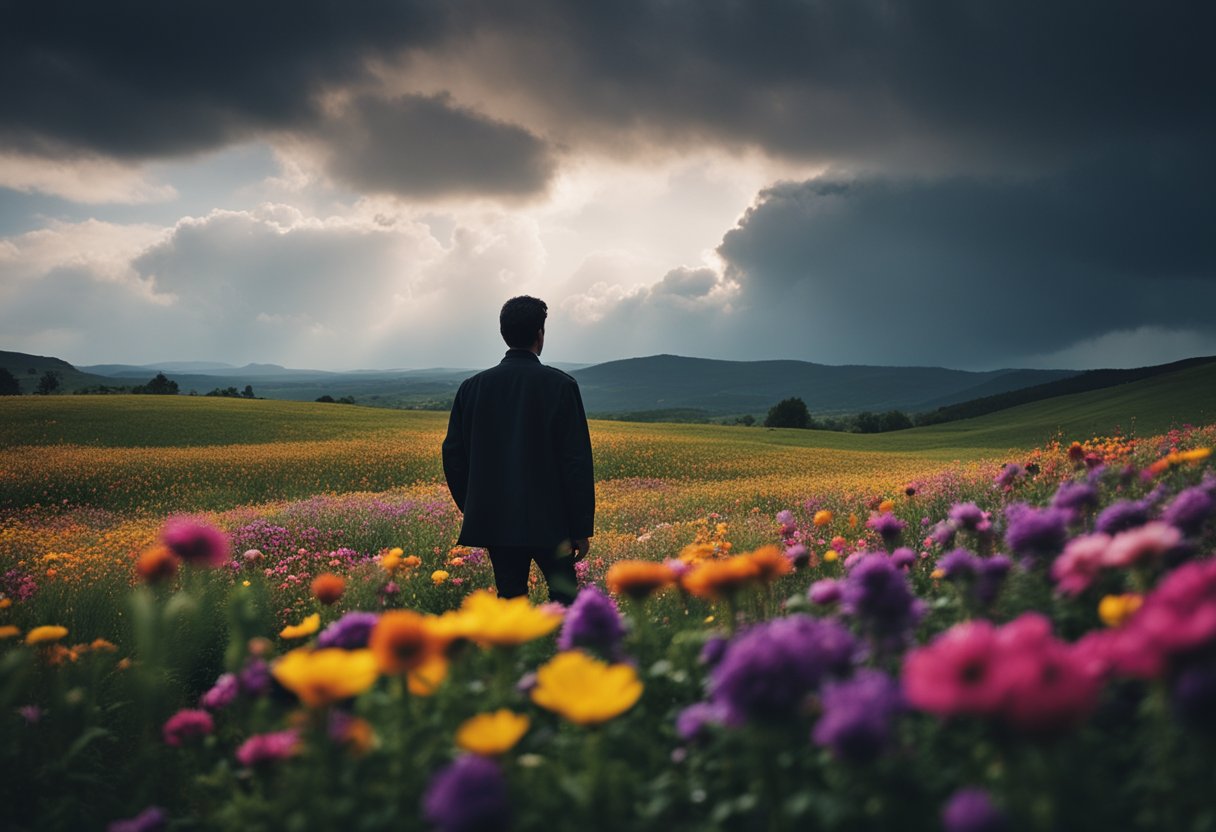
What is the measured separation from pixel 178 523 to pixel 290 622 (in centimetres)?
531

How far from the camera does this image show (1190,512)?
215cm

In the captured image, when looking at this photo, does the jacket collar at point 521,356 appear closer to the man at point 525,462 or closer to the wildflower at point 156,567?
the man at point 525,462

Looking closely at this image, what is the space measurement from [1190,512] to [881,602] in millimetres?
1136

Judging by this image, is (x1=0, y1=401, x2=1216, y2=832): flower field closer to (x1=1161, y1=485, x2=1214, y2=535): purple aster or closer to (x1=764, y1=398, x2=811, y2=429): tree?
(x1=1161, y1=485, x2=1214, y2=535): purple aster

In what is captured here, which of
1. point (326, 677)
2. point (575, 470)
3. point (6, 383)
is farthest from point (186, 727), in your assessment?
point (6, 383)

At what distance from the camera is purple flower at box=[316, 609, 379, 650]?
2.08 metres

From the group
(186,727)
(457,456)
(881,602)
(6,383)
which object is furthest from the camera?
(6,383)

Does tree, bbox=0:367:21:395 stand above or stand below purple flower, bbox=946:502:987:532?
above

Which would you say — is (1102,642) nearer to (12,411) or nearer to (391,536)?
(391,536)

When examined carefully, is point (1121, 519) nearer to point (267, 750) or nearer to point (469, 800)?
point (469, 800)

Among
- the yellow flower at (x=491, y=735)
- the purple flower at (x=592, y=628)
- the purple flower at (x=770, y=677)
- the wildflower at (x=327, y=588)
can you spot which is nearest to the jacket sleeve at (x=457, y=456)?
→ the wildflower at (x=327, y=588)

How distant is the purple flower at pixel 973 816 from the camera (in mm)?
1076

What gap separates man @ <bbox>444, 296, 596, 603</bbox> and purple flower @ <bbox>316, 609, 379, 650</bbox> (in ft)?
9.33

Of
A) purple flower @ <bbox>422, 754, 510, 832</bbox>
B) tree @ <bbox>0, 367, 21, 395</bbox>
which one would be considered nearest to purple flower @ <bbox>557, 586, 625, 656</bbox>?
purple flower @ <bbox>422, 754, 510, 832</bbox>
